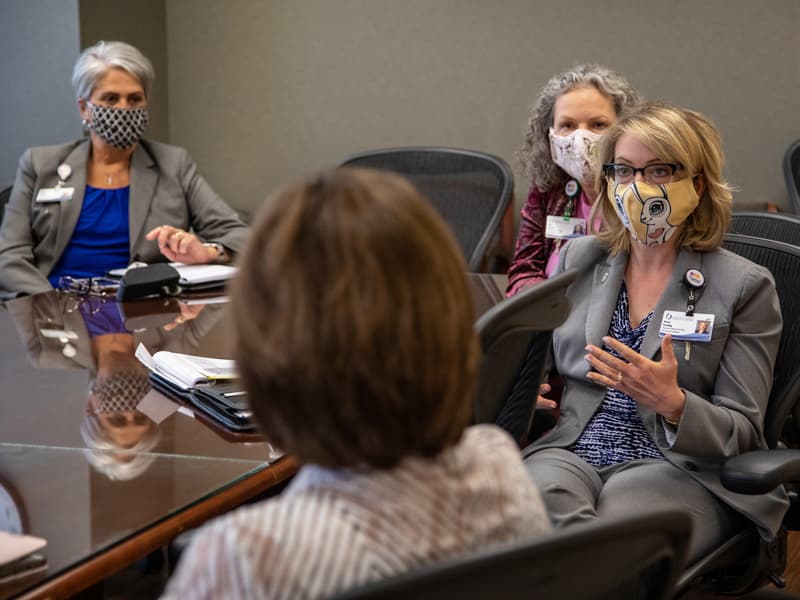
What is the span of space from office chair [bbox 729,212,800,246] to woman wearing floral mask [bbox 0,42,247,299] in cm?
167

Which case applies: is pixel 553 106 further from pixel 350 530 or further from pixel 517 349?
pixel 350 530

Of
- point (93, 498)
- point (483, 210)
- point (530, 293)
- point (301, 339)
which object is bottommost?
point (483, 210)

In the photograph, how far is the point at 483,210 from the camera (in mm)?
3625

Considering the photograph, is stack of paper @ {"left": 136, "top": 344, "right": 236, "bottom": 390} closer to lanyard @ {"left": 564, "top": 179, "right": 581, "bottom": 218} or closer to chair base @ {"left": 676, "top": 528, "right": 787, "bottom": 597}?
chair base @ {"left": 676, "top": 528, "right": 787, "bottom": 597}

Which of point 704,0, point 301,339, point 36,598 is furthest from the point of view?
point 704,0

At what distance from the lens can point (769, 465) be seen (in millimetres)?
1736

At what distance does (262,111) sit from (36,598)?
410cm

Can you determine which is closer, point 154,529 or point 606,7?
point 154,529

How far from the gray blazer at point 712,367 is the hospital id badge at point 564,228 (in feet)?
2.66

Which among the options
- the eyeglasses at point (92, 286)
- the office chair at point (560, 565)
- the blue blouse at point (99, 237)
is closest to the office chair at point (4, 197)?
the blue blouse at point (99, 237)

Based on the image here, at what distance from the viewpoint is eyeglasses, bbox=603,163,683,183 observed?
2.09 m

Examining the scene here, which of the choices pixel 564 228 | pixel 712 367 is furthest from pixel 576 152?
pixel 712 367

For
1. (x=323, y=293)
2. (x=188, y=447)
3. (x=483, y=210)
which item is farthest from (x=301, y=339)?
(x=483, y=210)

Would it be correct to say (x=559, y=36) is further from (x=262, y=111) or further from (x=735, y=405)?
(x=735, y=405)
